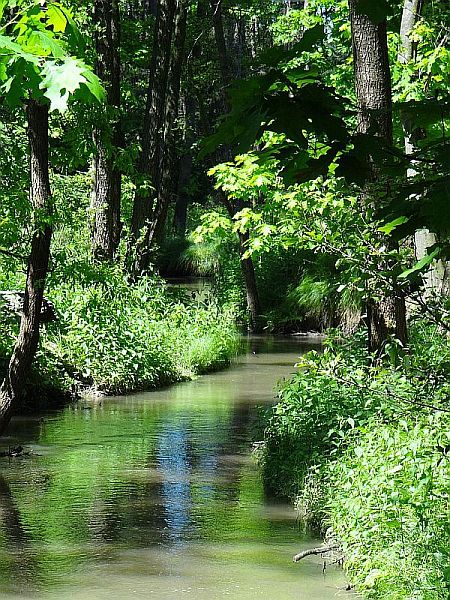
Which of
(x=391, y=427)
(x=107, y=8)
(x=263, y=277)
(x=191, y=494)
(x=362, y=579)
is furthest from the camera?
(x=263, y=277)

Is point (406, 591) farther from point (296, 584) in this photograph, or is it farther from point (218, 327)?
point (218, 327)

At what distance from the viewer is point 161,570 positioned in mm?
6969

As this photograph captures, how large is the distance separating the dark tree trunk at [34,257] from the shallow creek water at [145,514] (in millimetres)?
880

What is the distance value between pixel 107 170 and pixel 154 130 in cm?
227

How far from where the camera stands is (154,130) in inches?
789

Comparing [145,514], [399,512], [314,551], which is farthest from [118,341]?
[399,512]

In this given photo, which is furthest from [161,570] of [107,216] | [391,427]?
[107,216]

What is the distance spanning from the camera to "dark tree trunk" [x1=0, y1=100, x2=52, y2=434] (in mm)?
9578

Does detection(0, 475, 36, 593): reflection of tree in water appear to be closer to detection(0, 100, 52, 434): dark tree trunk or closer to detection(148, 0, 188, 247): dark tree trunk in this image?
detection(0, 100, 52, 434): dark tree trunk

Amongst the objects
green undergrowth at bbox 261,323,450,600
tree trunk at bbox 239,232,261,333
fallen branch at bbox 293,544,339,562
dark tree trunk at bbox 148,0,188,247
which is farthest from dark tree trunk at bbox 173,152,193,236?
fallen branch at bbox 293,544,339,562

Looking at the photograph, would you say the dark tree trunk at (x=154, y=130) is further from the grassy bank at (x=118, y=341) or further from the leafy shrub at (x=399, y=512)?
the leafy shrub at (x=399, y=512)

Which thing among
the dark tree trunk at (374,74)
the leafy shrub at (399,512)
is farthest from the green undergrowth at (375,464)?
the dark tree trunk at (374,74)

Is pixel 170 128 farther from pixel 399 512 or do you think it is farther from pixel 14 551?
pixel 399 512

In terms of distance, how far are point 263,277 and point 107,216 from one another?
9210 mm
